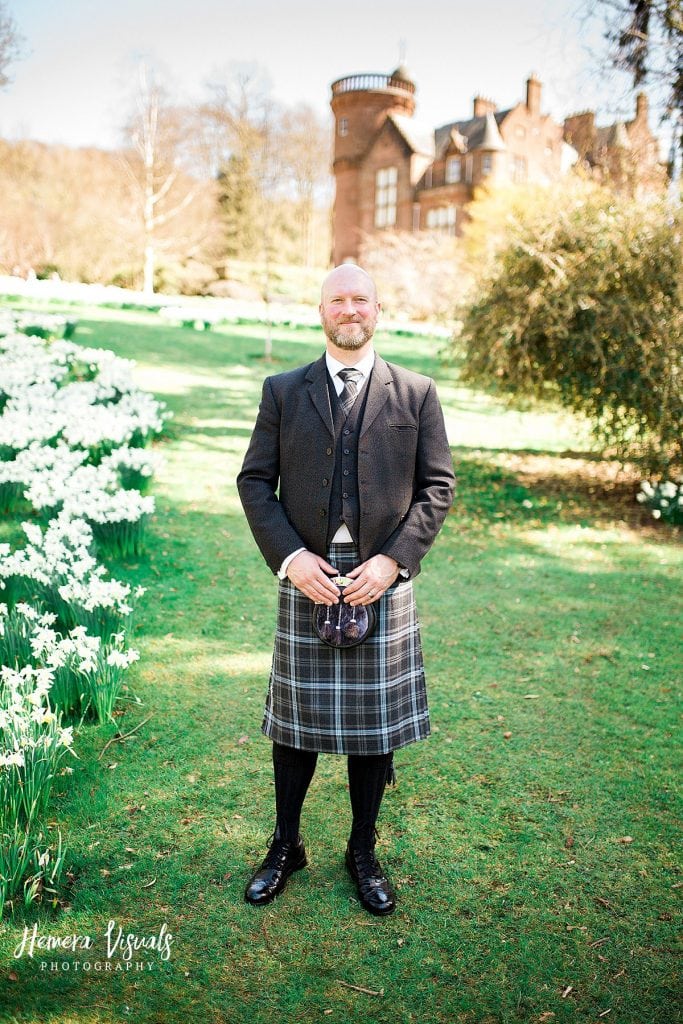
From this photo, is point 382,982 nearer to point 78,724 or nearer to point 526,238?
point 78,724

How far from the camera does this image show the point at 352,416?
248 centimetres

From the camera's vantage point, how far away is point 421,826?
3025 mm

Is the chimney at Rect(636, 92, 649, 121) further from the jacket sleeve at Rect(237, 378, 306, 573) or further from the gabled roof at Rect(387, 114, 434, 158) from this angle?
the gabled roof at Rect(387, 114, 434, 158)

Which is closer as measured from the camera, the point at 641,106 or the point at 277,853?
the point at 277,853

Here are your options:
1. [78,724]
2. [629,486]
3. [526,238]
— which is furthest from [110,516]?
[629,486]

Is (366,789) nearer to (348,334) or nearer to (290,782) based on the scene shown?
(290,782)

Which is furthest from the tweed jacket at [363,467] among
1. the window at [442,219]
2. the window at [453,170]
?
the window at [453,170]

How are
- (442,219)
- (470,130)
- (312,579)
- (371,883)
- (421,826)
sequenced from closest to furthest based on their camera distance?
(312,579), (371,883), (421,826), (442,219), (470,130)

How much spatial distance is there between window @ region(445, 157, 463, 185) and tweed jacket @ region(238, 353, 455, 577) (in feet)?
117

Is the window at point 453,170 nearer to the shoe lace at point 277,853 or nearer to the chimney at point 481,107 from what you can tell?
the chimney at point 481,107

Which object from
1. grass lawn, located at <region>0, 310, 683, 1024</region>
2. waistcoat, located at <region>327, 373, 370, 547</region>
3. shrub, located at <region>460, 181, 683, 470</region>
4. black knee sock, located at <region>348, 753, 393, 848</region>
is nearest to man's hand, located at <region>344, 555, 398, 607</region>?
waistcoat, located at <region>327, 373, 370, 547</region>

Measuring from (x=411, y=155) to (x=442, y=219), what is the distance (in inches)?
153

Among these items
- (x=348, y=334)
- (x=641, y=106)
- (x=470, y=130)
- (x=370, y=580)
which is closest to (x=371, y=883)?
(x=370, y=580)

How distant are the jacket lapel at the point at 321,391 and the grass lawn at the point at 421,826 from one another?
163 centimetres
